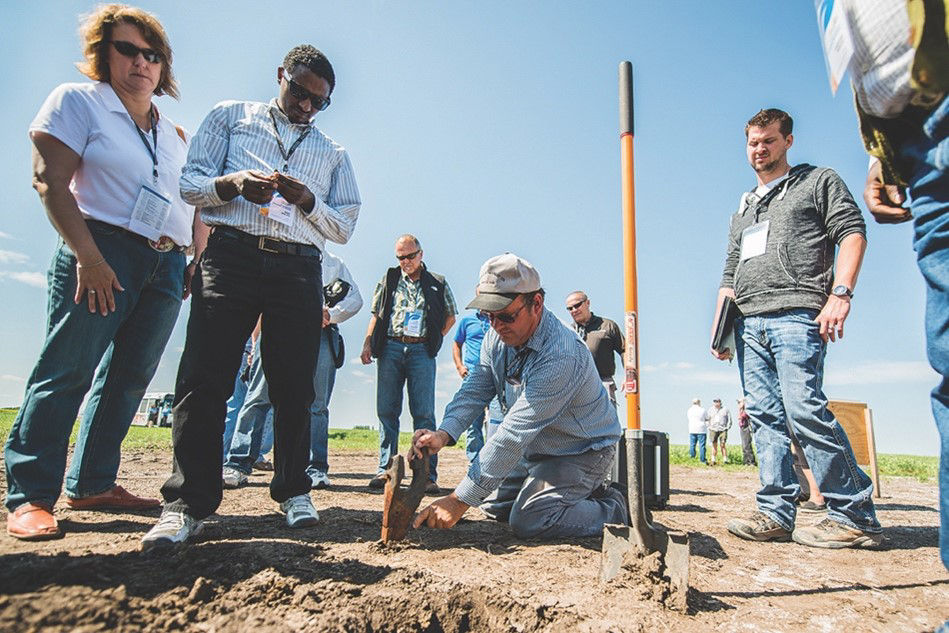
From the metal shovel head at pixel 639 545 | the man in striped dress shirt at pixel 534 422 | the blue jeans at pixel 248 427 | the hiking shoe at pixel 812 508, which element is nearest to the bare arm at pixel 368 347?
the blue jeans at pixel 248 427

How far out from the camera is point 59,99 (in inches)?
95.9

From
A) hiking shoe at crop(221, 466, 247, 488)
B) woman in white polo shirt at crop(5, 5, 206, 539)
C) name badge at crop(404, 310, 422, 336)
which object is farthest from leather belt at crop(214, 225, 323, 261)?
hiking shoe at crop(221, 466, 247, 488)

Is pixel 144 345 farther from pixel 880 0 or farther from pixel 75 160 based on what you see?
pixel 880 0

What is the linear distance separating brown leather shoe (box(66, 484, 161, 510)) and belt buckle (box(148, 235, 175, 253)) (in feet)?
4.32

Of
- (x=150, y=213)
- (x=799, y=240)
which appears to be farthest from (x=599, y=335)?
(x=150, y=213)

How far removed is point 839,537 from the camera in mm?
2791

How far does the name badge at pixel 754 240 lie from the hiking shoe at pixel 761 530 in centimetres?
152

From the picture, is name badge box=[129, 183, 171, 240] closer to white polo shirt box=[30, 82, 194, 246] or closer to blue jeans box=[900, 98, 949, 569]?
white polo shirt box=[30, 82, 194, 246]

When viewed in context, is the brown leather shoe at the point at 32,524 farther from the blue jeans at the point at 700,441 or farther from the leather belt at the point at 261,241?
the blue jeans at the point at 700,441

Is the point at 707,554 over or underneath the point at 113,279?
underneath

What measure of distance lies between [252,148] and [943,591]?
3.61 metres

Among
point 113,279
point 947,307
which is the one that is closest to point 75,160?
point 113,279

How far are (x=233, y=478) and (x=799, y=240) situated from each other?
4.15 m

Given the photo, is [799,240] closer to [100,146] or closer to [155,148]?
[155,148]
